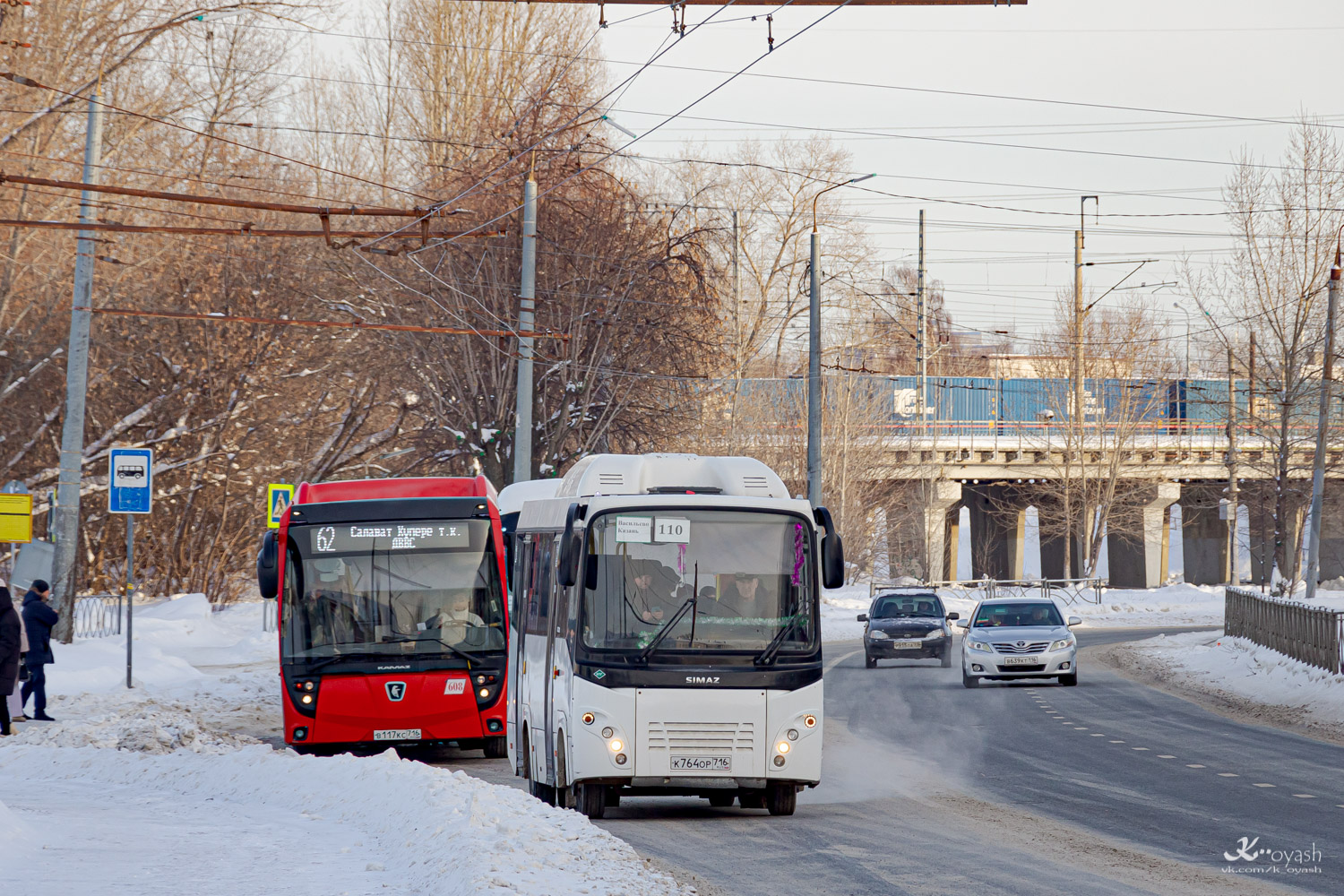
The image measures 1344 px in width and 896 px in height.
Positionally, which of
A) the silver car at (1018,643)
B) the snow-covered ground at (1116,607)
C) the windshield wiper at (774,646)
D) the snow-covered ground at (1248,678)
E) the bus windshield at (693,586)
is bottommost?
the snow-covered ground at (1116,607)

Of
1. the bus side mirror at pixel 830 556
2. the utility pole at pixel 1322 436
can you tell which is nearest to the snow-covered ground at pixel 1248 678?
the utility pole at pixel 1322 436

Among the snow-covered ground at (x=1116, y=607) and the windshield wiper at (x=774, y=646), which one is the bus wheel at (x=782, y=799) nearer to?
the windshield wiper at (x=774, y=646)

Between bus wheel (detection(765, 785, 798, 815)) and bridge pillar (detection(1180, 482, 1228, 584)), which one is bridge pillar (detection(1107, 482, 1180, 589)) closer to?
bridge pillar (detection(1180, 482, 1228, 584))

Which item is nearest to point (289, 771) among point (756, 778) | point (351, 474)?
point (756, 778)

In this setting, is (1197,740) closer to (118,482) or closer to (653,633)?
(653,633)

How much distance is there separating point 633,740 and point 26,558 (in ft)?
55.0

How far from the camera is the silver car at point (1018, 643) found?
2600 cm

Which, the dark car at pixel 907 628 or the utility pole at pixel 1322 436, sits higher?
the utility pole at pixel 1322 436

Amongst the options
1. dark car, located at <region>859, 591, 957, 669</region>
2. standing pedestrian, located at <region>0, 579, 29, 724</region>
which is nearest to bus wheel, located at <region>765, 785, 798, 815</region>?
standing pedestrian, located at <region>0, 579, 29, 724</region>

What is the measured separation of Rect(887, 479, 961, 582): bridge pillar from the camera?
68062 mm

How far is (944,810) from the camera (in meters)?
12.4

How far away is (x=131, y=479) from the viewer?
2200cm

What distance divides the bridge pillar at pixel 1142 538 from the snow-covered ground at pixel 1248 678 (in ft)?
117

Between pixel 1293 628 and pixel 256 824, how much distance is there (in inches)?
863
